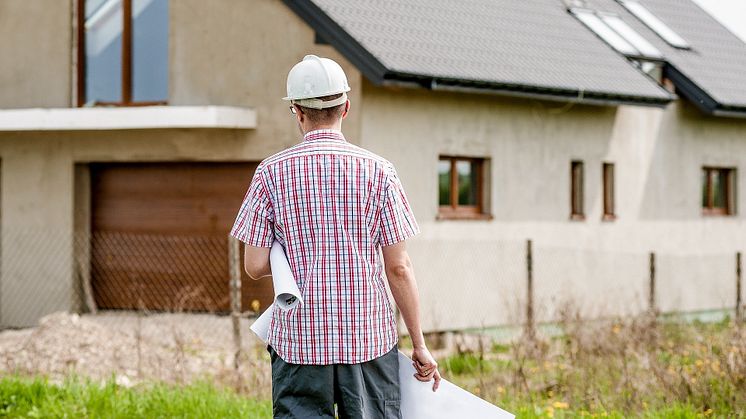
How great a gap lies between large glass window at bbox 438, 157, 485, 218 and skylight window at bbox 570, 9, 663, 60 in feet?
11.3

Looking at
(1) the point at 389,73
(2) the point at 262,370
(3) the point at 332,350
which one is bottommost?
(2) the point at 262,370

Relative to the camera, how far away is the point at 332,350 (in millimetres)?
4262

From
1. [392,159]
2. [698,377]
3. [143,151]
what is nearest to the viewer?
[698,377]

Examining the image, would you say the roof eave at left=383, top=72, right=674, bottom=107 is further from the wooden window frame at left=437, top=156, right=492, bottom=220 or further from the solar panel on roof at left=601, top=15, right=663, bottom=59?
the solar panel on roof at left=601, top=15, right=663, bottom=59

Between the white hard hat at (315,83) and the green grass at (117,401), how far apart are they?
131 inches

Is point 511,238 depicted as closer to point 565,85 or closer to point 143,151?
point 565,85

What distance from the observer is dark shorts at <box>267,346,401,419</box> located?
14.0 feet

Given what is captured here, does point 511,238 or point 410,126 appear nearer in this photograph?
point 410,126

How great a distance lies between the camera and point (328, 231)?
14.0ft

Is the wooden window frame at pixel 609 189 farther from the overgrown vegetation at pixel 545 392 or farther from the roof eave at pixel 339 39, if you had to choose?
the overgrown vegetation at pixel 545 392

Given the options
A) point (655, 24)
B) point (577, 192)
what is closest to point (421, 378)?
point (577, 192)

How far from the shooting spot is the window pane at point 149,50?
14555mm

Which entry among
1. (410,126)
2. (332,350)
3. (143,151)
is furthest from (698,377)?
(143,151)

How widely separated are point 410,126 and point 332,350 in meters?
9.76
